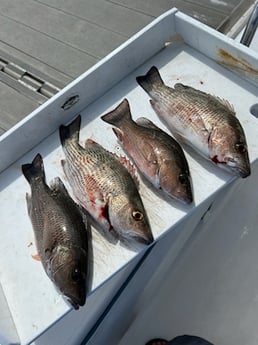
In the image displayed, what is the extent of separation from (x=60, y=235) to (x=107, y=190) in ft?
0.64

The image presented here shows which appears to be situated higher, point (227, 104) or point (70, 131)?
point (70, 131)

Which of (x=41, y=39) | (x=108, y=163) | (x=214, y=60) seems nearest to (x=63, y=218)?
(x=108, y=163)

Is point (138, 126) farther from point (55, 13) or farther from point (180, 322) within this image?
point (55, 13)

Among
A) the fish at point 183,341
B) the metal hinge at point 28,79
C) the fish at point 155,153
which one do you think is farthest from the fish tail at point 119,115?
the fish at point 183,341

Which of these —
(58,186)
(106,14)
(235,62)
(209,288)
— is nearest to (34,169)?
(58,186)

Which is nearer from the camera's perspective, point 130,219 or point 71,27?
point 130,219

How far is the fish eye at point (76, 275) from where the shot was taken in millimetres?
1261

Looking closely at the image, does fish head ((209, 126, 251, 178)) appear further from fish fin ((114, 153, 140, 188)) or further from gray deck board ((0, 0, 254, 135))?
gray deck board ((0, 0, 254, 135))

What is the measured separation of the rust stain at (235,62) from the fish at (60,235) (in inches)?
31.0

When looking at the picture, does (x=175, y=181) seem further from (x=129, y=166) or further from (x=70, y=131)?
(x=70, y=131)

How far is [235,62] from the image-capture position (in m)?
1.76

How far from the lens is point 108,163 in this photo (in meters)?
1.50

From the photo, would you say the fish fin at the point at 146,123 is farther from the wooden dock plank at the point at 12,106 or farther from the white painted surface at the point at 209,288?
the wooden dock plank at the point at 12,106

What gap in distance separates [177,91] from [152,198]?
45 centimetres
